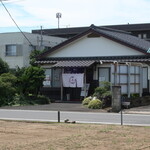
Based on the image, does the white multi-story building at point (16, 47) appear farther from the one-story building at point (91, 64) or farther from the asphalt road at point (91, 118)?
the asphalt road at point (91, 118)

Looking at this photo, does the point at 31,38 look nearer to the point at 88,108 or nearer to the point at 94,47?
the point at 94,47

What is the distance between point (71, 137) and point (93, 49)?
2220 cm

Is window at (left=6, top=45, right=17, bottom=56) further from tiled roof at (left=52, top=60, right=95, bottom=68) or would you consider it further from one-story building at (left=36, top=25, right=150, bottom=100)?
tiled roof at (left=52, top=60, right=95, bottom=68)

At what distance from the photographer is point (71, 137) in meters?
12.3

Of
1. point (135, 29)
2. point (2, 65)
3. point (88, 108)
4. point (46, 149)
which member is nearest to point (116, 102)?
point (88, 108)

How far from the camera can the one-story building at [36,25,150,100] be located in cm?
3122

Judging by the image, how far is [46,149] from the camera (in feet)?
33.7

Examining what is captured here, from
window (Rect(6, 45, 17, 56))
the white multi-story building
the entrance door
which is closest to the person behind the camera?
the entrance door

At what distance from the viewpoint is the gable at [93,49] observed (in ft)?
108

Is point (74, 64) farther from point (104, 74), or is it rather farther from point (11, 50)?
point (11, 50)

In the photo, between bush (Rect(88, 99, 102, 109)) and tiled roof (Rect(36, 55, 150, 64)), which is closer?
bush (Rect(88, 99, 102, 109))

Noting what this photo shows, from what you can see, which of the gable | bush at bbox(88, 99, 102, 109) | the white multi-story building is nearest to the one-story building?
the gable

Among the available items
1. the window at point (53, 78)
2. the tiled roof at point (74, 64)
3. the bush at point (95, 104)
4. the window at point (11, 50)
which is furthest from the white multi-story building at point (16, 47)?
the bush at point (95, 104)

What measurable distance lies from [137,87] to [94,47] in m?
5.60
